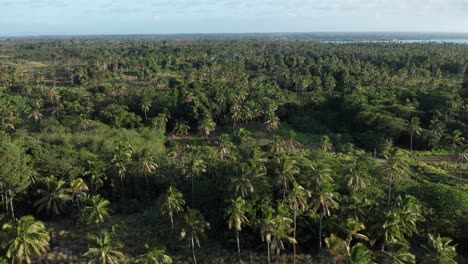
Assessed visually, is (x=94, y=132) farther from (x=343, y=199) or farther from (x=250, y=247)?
(x=343, y=199)

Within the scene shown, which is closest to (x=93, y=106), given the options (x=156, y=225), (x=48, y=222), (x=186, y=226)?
(x=48, y=222)

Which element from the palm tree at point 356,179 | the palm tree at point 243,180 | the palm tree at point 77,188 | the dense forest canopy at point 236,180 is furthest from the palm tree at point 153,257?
the palm tree at point 356,179

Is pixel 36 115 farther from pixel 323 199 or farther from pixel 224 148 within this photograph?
pixel 323 199

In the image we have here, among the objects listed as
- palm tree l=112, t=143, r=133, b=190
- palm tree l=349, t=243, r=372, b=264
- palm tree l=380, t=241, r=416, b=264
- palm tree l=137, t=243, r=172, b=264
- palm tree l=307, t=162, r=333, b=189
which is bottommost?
palm tree l=137, t=243, r=172, b=264

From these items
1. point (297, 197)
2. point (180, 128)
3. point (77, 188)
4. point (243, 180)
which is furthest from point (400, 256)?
point (180, 128)

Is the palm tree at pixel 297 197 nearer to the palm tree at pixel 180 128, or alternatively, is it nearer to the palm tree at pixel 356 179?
the palm tree at pixel 356 179

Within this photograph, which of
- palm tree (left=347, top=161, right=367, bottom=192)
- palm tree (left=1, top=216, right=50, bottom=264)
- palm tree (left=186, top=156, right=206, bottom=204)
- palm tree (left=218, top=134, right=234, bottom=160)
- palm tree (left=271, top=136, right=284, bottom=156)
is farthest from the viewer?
palm tree (left=218, top=134, right=234, bottom=160)

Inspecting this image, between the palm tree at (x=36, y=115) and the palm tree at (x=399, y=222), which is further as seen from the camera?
the palm tree at (x=36, y=115)

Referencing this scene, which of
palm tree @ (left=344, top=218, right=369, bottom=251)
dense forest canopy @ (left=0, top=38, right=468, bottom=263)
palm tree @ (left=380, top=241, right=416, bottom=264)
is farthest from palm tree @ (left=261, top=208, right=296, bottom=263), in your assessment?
palm tree @ (left=380, top=241, right=416, bottom=264)

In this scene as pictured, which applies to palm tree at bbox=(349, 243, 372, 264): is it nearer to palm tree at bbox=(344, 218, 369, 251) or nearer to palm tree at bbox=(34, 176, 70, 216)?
palm tree at bbox=(344, 218, 369, 251)
